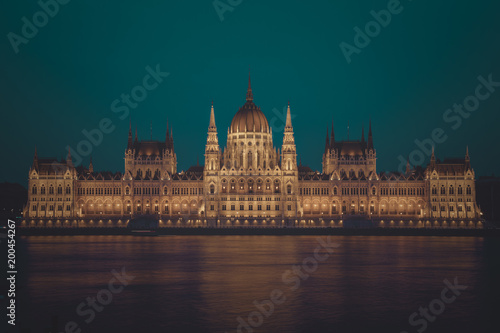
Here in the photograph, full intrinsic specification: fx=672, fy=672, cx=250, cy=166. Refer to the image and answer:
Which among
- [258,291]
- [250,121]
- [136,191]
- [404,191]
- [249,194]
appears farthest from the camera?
[250,121]

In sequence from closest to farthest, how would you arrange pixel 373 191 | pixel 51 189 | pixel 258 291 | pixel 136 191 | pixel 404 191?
pixel 258 291 → pixel 404 191 → pixel 51 189 → pixel 373 191 → pixel 136 191

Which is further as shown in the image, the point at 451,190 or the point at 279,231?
the point at 451,190

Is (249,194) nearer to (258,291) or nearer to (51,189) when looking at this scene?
(51,189)

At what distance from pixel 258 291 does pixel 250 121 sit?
105 meters

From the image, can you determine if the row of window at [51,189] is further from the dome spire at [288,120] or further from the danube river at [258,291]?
the danube river at [258,291]

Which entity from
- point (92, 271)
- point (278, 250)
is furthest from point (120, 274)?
point (278, 250)

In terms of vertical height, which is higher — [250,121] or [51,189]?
[250,121]

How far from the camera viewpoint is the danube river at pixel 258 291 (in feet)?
134

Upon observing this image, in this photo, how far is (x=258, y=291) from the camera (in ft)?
169

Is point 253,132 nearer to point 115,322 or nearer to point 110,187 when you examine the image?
point 110,187

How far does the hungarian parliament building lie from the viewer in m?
142

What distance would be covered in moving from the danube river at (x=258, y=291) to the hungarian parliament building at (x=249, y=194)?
57532 millimetres

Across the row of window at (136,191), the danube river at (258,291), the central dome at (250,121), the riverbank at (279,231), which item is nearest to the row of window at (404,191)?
the riverbank at (279,231)

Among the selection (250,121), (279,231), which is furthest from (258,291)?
(250,121)
